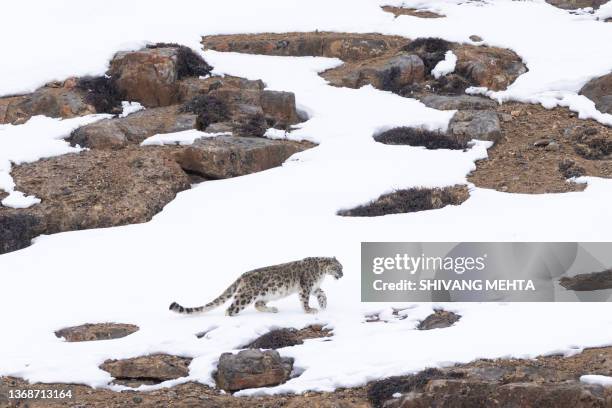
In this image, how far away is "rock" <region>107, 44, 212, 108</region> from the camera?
23656mm

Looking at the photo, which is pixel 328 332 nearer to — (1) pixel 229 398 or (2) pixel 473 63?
(1) pixel 229 398

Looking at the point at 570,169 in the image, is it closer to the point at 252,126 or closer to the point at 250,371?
the point at 252,126

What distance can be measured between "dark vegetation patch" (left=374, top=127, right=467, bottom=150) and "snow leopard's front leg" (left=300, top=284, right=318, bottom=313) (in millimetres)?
8859

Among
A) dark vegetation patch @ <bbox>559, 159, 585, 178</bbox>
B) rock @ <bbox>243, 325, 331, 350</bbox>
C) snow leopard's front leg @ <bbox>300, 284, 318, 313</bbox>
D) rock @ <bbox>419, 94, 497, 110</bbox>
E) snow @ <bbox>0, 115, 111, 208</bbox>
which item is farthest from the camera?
rock @ <bbox>419, 94, 497, 110</bbox>

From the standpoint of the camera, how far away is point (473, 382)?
30.3 feet

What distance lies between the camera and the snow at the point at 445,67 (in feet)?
83.0

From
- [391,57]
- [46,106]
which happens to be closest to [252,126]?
[46,106]

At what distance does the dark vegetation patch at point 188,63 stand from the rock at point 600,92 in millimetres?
10398

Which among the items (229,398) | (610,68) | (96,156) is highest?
(610,68)

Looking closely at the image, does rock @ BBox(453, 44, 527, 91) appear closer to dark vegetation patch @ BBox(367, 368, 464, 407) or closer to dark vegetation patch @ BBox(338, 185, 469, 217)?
dark vegetation patch @ BBox(338, 185, 469, 217)

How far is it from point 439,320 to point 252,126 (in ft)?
35.3

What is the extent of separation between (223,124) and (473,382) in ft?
44.7

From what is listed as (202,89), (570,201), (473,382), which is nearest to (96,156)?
(202,89)

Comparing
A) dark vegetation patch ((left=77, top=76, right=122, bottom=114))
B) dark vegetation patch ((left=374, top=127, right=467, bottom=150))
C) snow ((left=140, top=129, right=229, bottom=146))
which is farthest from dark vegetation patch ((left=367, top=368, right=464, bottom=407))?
dark vegetation patch ((left=77, top=76, right=122, bottom=114))
